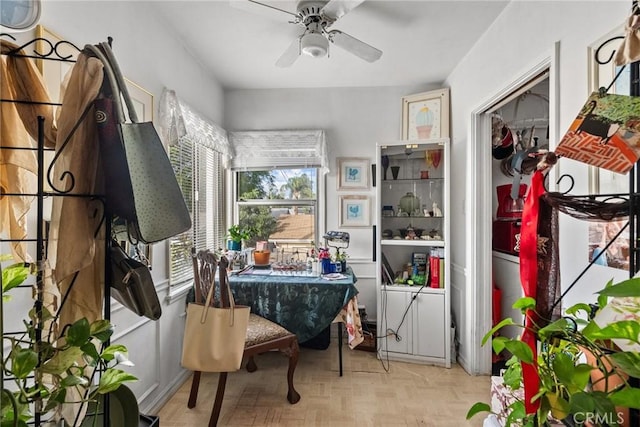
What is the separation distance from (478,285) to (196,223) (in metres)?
2.45

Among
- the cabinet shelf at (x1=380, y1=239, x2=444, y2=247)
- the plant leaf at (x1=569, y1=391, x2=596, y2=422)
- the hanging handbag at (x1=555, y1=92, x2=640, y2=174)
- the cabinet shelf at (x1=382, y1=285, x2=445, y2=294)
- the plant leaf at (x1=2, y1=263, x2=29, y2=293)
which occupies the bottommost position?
the cabinet shelf at (x1=382, y1=285, x2=445, y2=294)

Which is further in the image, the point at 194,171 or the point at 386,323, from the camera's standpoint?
the point at 386,323

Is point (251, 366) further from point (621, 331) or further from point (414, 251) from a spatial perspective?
point (621, 331)

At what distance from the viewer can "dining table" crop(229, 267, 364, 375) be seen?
8.14 feet

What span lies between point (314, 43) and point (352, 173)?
5.45 feet

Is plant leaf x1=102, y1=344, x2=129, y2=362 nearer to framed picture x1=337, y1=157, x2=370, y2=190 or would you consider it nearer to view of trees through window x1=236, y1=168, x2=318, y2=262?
view of trees through window x1=236, y1=168, x2=318, y2=262

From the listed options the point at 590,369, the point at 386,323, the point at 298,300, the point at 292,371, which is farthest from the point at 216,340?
the point at 590,369

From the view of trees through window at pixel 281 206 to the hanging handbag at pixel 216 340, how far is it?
4.98 ft

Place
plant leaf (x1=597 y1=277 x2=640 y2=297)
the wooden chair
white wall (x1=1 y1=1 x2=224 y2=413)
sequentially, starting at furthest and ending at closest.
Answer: the wooden chair → white wall (x1=1 y1=1 x2=224 y2=413) → plant leaf (x1=597 y1=277 x2=640 y2=297)

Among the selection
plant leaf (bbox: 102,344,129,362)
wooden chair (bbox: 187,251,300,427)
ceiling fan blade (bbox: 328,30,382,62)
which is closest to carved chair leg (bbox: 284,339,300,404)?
wooden chair (bbox: 187,251,300,427)

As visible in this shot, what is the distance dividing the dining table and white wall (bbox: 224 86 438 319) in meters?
0.83

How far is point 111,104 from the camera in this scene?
0.80 m

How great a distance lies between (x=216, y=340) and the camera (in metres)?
1.92

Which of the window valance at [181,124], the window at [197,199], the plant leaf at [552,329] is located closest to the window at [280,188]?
the window at [197,199]
